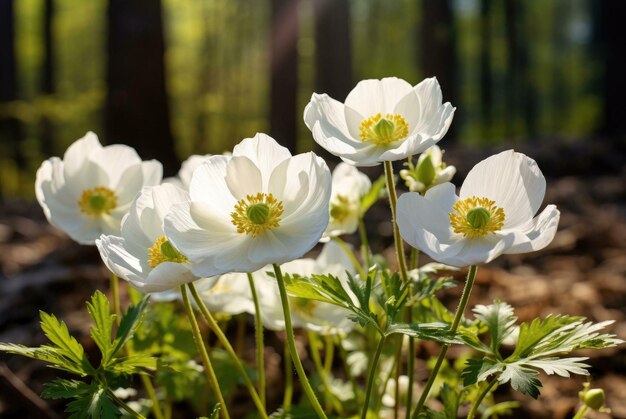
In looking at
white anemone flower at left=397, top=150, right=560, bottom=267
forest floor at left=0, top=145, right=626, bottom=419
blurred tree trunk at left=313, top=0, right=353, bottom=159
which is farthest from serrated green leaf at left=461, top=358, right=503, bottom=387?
blurred tree trunk at left=313, top=0, right=353, bottom=159

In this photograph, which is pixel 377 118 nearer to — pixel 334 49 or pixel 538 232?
pixel 538 232

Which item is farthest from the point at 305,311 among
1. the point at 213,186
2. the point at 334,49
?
the point at 334,49

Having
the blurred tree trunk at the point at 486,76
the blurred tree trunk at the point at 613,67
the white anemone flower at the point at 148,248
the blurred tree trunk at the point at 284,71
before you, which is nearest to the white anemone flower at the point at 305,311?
the white anemone flower at the point at 148,248

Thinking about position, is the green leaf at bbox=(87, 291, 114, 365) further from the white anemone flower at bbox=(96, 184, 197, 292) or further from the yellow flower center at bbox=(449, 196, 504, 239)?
the yellow flower center at bbox=(449, 196, 504, 239)

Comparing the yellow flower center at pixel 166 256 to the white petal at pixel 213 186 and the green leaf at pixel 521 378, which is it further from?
the green leaf at pixel 521 378

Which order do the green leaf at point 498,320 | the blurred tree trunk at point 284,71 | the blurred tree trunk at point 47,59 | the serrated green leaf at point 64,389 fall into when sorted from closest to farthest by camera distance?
the serrated green leaf at point 64,389 → the green leaf at point 498,320 → the blurred tree trunk at point 284,71 → the blurred tree trunk at point 47,59
